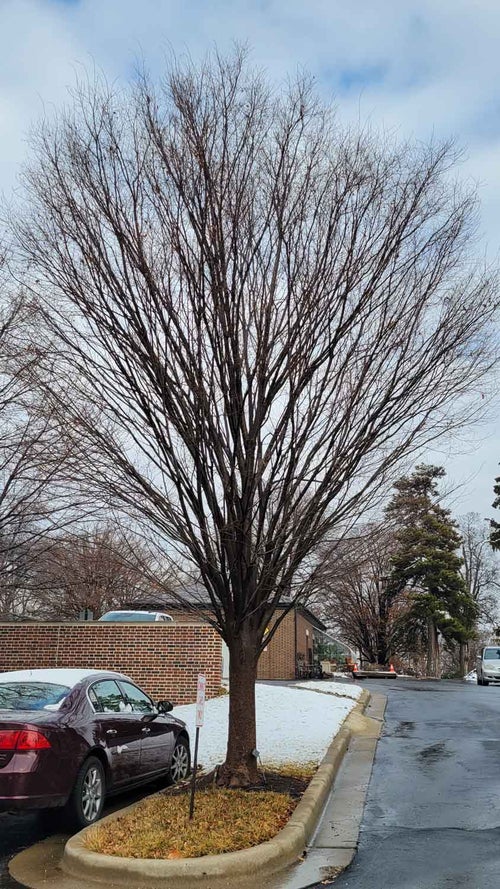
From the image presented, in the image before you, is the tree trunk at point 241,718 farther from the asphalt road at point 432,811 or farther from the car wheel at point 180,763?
the car wheel at point 180,763

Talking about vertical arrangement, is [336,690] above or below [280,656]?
below

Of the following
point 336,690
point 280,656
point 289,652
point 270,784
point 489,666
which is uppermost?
point 289,652

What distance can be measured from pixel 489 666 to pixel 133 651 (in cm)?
1859

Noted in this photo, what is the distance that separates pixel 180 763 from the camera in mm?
10352

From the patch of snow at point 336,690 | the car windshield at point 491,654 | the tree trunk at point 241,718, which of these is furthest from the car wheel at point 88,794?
the car windshield at point 491,654

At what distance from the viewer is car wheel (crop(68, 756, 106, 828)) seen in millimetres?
7703

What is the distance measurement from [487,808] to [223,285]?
575 centimetres

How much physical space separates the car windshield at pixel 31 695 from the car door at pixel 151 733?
131cm

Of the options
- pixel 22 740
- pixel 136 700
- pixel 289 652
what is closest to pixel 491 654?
pixel 289 652

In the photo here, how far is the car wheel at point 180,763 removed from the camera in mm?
10078

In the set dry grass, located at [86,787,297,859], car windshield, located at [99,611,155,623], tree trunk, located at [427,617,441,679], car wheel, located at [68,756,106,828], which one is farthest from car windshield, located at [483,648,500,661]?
car wheel, located at [68,756,106,828]

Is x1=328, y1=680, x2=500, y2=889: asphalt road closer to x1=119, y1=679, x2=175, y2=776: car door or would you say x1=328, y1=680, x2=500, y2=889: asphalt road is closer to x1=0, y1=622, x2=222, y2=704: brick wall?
x1=119, y1=679, x2=175, y2=776: car door

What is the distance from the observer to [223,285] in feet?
27.9

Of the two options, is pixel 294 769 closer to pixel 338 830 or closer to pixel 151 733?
pixel 151 733
